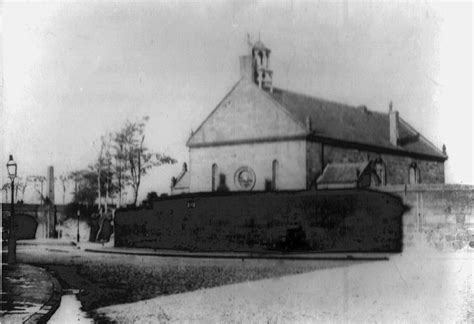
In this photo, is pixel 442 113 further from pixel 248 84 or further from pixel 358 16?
pixel 248 84

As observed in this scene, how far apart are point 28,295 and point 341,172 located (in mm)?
7349

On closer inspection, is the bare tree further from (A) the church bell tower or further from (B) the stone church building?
(A) the church bell tower

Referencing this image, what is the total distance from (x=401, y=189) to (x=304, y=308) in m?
4.18

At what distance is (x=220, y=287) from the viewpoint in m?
15.4

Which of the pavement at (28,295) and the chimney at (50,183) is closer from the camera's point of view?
the pavement at (28,295)

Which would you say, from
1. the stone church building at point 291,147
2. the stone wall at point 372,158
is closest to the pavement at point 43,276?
the stone wall at point 372,158

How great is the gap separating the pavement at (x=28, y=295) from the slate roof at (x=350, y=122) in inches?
246

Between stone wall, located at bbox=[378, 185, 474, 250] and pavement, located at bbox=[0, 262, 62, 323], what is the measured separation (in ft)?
25.6

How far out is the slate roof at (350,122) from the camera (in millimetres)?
16328

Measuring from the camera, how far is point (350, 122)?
17.0 metres

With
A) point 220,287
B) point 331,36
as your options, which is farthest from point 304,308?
point 331,36

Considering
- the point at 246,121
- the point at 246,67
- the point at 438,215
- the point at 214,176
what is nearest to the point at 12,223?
the point at 214,176

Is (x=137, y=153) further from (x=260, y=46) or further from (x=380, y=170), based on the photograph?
(x=380, y=170)

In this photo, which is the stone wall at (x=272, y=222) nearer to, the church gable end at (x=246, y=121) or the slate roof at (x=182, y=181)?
the slate roof at (x=182, y=181)
